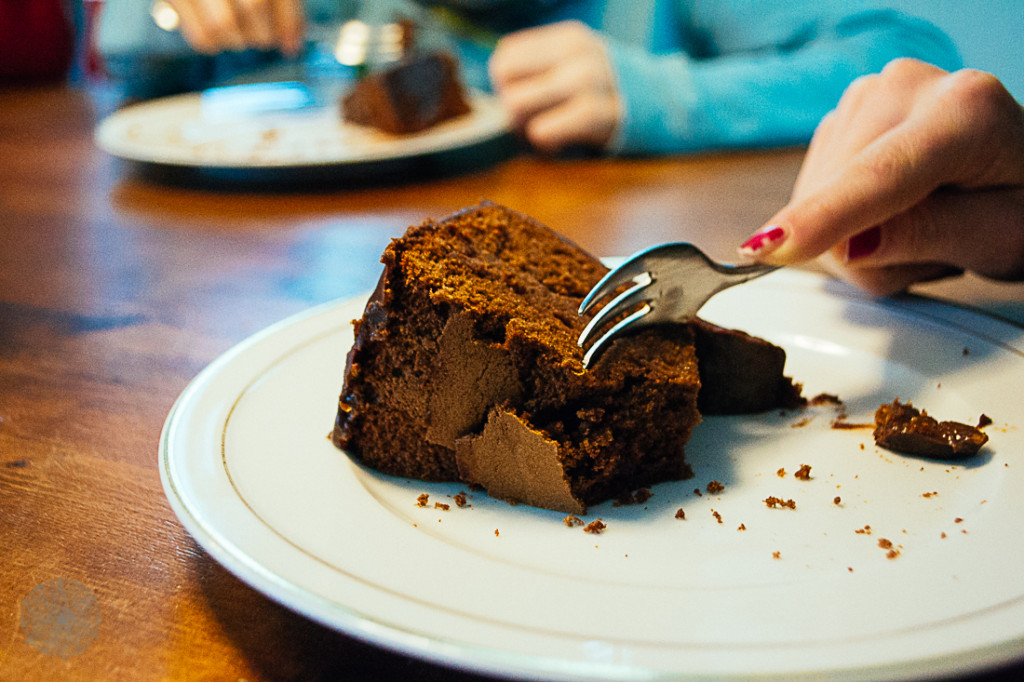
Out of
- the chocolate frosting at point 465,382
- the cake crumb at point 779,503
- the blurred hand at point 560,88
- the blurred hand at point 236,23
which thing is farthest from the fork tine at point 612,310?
the blurred hand at point 236,23

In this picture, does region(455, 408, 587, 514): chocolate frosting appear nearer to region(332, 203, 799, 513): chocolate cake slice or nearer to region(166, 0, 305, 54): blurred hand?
region(332, 203, 799, 513): chocolate cake slice

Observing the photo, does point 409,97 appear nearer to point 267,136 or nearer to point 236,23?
point 267,136

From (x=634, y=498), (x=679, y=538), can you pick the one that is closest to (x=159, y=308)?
(x=634, y=498)

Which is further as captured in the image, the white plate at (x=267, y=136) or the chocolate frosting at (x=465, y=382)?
the white plate at (x=267, y=136)

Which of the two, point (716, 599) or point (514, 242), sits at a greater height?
point (514, 242)

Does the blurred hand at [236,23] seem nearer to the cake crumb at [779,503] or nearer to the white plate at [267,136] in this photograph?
the white plate at [267,136]

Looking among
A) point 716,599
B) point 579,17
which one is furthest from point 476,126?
point 716,599

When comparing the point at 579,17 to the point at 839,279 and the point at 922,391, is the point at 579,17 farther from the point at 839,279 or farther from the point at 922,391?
the point at 922,391
